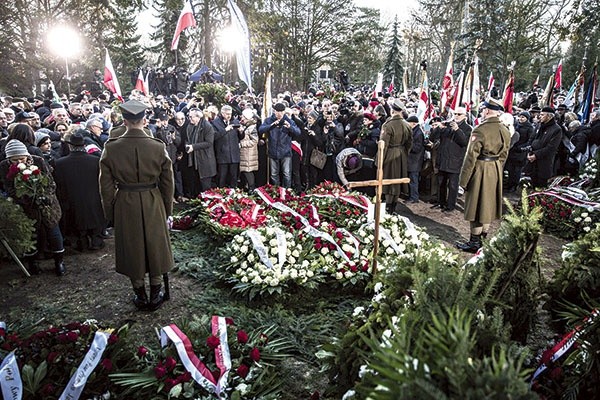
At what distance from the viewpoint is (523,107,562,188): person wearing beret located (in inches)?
356

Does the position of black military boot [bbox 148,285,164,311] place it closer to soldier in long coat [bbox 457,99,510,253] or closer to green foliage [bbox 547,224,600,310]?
green foliage [bbox 547,224,600,310]

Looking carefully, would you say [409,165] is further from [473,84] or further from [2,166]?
[2,166]

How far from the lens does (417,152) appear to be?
9094 millimetres

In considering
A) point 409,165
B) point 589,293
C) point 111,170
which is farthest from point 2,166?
point 409,165

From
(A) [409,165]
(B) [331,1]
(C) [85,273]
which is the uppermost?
(B) [331,1]

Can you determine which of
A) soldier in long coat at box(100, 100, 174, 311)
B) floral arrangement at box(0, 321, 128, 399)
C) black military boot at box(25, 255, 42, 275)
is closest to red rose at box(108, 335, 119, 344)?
floral arrangement at box(0, 321, 128, 399)

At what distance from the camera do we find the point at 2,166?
5441mm

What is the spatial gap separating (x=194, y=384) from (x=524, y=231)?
105 inches

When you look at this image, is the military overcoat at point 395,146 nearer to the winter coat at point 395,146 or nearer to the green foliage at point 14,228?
the winter coat at point 395,146

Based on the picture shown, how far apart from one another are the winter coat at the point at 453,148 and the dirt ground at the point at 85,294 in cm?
248

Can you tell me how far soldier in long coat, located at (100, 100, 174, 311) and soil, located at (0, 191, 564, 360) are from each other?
42 centimetres

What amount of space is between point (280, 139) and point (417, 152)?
9.38 ft

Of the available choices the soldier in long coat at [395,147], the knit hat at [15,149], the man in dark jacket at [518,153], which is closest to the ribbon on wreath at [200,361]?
the knit hat at [15,149]

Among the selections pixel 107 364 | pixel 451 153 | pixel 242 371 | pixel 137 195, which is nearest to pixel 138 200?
pixel 137 195
